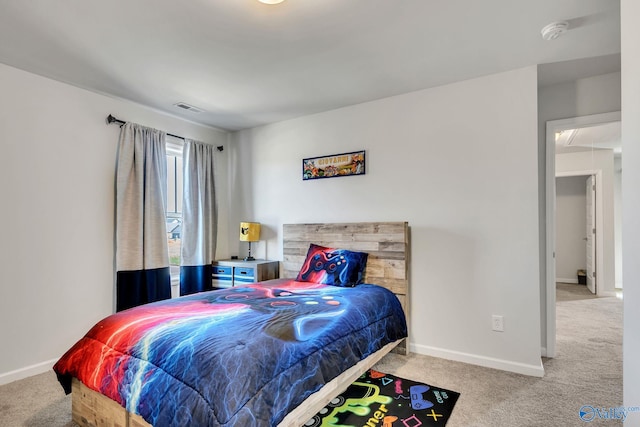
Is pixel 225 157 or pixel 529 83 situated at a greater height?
pixel 529 83

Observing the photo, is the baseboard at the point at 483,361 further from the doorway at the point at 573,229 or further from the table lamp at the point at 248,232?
the doorway at the point at 573,229

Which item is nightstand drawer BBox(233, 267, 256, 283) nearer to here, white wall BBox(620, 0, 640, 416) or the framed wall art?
the framed wall art

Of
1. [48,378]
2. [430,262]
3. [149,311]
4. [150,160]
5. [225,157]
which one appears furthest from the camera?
[225,157]

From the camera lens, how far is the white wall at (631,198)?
1.26 meters

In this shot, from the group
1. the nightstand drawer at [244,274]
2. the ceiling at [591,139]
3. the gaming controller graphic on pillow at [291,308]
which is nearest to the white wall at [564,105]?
the ceiling at [591,139]

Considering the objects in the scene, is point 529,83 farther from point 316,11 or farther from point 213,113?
point 213,113

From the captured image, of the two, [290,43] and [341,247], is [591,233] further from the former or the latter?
[290,43]

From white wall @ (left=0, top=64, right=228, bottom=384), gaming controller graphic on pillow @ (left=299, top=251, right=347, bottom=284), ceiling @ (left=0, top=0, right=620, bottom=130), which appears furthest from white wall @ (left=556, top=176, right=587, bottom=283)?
white wall @ (left=0, top=64, right=228, bottom=384)

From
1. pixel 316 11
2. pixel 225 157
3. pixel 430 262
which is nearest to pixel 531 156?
pixel 430 262

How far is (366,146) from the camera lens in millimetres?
3422

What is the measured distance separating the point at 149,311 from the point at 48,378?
1372mm

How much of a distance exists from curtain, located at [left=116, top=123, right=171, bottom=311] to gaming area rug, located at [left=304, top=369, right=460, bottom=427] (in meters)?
2.21

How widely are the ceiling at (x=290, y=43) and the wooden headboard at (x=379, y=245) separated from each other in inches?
51.9

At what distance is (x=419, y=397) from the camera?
7.28 ft
